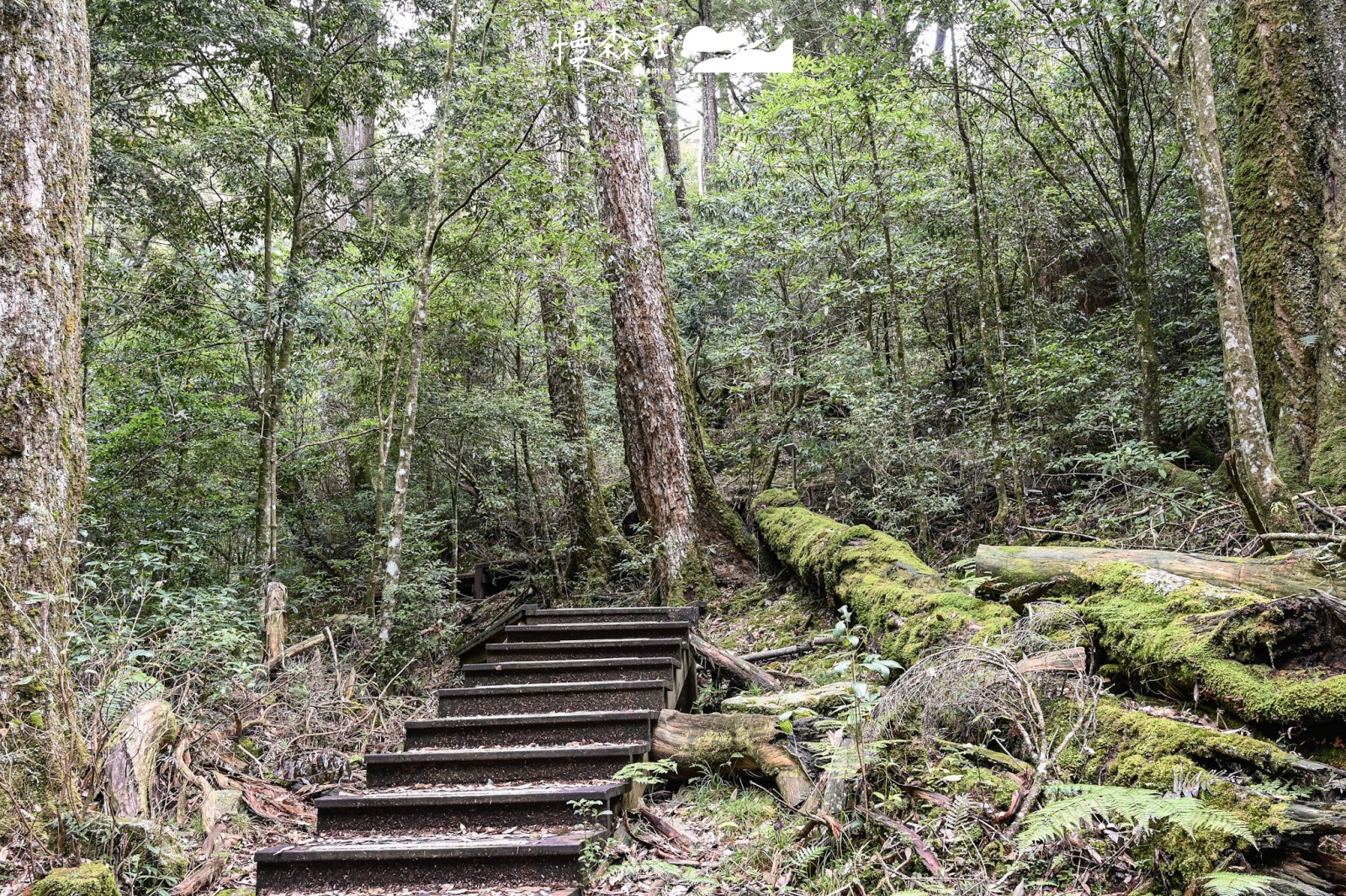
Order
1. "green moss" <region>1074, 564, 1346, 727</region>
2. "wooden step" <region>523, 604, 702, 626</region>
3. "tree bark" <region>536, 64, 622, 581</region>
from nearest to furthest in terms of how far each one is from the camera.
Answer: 1. "green moss" <region>1074, 564, 1346, 727</region>
2. "wooden step" <region>523, 604, 702, 626</region>
3. "tree bark" <region>536, 64, 622, 581</region>

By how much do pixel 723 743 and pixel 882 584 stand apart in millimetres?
2057

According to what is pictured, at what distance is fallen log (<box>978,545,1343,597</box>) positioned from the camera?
3.93 meters

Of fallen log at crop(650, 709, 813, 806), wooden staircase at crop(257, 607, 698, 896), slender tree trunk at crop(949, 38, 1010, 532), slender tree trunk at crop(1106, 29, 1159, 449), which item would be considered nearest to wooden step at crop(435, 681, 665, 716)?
wooden staircase at crop(257, 607, 698, 896)

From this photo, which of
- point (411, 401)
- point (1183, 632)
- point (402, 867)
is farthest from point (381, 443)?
point (1183, 632)

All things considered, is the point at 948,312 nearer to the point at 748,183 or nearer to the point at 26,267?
the point at 748,183

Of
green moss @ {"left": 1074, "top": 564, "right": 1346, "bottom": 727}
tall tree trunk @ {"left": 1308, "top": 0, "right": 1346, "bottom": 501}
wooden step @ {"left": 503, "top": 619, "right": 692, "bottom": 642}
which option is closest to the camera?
green moss @ {"left": 1074, "top": 564, "right": 1346, "bottom": 727}

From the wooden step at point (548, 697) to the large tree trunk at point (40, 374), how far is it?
2.14 meters

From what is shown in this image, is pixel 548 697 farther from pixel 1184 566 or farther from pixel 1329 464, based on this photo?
pixel 1329 464

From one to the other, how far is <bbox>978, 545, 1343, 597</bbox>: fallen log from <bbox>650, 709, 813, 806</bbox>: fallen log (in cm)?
187

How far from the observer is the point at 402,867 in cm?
→ 362

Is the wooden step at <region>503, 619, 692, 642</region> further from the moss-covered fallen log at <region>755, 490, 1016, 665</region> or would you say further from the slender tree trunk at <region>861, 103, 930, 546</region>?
the slender tree trunk at <region>861, 103, 930, 546</region>

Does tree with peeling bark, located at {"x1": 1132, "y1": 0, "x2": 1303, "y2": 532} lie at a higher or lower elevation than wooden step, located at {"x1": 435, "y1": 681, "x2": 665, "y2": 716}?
higher

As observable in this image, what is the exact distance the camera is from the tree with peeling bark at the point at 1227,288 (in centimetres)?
517

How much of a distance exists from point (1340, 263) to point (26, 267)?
872 centimetres
